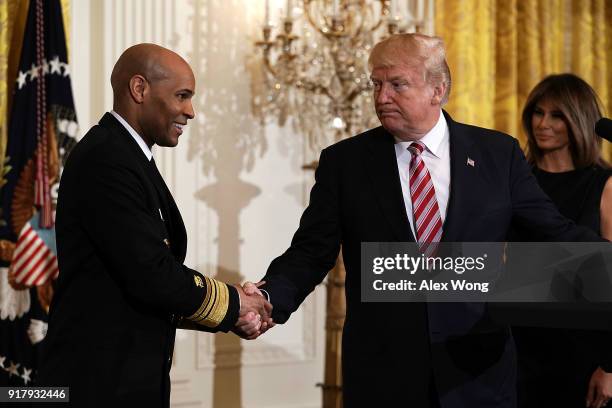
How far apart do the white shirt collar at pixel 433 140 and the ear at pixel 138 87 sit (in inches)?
33.9

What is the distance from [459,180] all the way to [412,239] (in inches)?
9.9

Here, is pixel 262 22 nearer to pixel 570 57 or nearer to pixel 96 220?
pixel 570 57

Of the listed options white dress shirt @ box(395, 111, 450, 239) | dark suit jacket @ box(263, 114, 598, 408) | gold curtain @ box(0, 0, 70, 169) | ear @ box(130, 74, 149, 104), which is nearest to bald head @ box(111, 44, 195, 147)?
ear @ box(130, 74, 149, 104)

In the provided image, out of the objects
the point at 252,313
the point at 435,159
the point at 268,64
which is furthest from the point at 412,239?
the point at 268,64

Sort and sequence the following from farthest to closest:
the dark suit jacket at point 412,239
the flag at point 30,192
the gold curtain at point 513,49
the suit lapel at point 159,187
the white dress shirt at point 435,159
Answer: the gold curtain at point 513,49 → the flag at point 30,192 → the white dress shirt at point 435,159 → the dark suit jacket at point 412,239 → the suit lapel at point 159,187

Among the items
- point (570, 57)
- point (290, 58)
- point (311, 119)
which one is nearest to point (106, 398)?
point (290, 58)

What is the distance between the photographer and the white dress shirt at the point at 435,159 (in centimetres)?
289

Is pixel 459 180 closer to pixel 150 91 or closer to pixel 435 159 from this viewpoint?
pixel 435 159

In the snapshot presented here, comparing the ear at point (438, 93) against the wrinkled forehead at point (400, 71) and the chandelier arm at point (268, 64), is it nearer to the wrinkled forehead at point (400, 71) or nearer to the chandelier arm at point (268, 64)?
the wrinkled forehead at point (400, 71)

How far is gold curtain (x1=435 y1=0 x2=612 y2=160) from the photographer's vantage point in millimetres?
6105

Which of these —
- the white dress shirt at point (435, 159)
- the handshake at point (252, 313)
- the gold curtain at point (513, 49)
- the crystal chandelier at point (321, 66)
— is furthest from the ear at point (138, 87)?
the gold curtain at point (513, 49)

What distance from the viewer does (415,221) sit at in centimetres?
282

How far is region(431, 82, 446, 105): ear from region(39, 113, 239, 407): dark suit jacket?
989mm

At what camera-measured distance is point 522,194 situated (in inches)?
115
